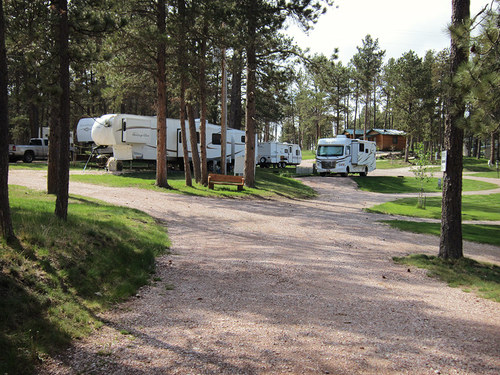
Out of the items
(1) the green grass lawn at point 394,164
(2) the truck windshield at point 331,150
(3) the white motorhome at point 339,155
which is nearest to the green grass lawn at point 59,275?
(3) the white motorhome at point 339,155

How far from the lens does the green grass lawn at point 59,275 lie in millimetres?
3738

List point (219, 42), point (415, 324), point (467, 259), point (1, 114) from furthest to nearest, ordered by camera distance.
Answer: point (219, 42) < point (467, 259) < point (1, 114) < point (415, 324)

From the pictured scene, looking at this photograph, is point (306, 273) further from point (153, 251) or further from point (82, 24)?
point (82, 24)

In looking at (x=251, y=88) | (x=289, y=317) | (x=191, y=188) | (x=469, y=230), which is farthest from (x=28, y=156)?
(x=289, y=317)

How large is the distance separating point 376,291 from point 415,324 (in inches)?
53.7

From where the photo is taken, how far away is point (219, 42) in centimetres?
1611

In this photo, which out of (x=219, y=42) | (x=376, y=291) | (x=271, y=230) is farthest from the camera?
(x=219, y=42)

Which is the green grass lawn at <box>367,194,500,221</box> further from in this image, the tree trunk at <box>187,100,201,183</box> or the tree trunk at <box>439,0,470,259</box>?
the tree trunk at <box>439,0,470,259</box>

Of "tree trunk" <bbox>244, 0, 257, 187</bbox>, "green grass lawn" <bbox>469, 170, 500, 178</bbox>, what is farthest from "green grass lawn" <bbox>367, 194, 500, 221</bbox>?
"green grass lawn" <bbox>469, 170, 500, 178</bbox>

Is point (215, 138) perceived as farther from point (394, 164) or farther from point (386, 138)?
point (386, 138)

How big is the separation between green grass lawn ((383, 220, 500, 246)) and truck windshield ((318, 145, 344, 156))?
721 inches

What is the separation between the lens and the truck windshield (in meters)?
32.5

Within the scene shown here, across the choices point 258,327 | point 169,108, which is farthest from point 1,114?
point 169,108

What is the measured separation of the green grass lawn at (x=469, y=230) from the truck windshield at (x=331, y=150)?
721 inches
